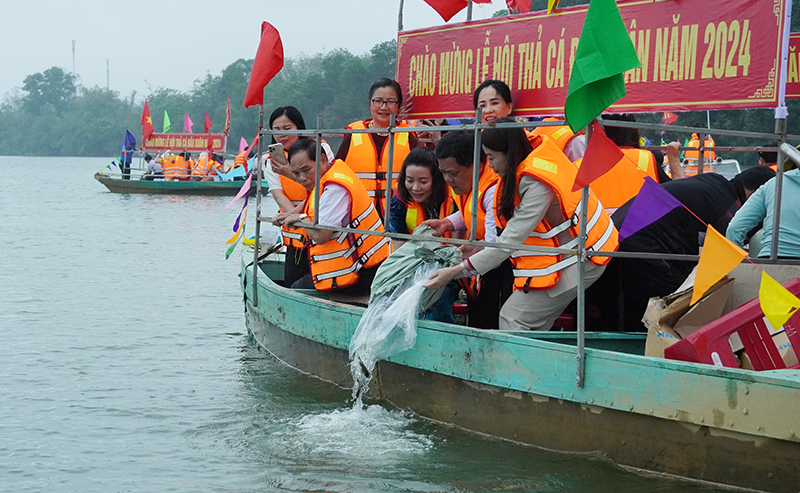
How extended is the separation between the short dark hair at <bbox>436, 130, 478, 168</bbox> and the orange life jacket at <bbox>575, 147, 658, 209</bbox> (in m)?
0.59

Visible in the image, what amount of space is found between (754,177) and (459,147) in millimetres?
2531

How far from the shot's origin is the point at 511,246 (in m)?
4.12

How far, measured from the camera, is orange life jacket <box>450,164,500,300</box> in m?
4.71

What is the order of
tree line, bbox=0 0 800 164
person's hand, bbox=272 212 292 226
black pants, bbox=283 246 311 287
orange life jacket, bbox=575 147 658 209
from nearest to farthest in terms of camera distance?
1. orange life jacket, bbox=575 147 658 209
2. person's hand, bbox=272 212 292 226
3. black pants, bbox=283 246 311 287
4. tree line, bbox=0 0 800 164

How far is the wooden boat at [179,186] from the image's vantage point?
29391 mm

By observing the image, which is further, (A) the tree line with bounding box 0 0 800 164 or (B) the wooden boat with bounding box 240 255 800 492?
(A) the tree line with bounding box 0 0 800 164

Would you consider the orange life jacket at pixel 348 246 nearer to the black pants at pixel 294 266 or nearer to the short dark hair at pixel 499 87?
the black pants at pixel 294 266

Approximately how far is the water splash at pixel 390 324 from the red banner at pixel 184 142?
28399mm

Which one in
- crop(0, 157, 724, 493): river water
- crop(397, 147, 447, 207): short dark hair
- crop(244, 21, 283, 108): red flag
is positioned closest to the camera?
crop(0, 157, 724, 493): river water

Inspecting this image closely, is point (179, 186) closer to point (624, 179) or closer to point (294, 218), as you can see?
point (294, 218)

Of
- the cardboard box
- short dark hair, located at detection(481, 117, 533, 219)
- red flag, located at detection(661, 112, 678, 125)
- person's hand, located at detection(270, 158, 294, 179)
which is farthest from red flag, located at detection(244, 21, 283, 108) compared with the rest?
red flag, located at detection(661, 112, 678, 125)

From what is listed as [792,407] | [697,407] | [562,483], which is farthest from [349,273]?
[792,407]

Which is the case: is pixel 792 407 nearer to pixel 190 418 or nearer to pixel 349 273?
pixel 349 273

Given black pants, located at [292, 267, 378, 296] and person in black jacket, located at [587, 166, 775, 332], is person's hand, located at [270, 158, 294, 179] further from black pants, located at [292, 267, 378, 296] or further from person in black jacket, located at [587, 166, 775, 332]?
person in black jacket, located at [587, 166, 775, 332]
